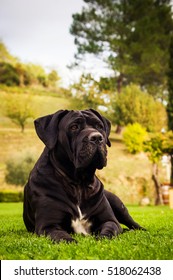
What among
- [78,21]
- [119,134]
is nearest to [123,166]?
[119,134]

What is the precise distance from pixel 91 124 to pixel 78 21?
17.9 m

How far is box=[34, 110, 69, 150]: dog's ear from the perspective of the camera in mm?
3439

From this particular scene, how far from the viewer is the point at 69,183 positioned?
346 centimetres

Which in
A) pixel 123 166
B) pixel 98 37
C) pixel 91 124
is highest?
pixel 98 37

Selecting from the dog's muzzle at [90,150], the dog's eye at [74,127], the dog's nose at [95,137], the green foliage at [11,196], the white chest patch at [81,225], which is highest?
the dog's eye at [74,127]

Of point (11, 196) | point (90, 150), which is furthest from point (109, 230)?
point (11, 196)

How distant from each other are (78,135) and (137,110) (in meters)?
17.6

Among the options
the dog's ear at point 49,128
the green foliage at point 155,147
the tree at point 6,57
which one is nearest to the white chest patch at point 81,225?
the dog's ear at point 49,128

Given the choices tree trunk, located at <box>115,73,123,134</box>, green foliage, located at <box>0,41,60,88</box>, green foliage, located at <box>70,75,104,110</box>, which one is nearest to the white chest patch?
green foliage, located at <box>70,75,104,110</box>

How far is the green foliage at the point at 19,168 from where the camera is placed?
17.0 metres

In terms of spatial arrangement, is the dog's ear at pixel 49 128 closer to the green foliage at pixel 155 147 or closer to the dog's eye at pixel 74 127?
the dog's eye at pixel 74 127

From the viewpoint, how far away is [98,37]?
21.2 meters

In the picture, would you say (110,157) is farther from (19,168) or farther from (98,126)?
(98,126)
